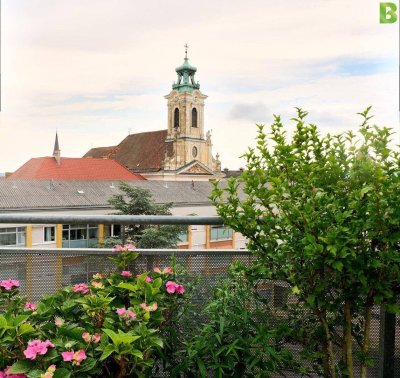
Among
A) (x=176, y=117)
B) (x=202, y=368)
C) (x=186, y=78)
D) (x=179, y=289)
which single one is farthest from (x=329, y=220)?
(x=186, y=78)

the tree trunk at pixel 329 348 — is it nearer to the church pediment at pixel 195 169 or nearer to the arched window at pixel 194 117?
the church pediment at pixel 195 169

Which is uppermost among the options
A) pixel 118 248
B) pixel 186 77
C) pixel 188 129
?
pixel 186 77

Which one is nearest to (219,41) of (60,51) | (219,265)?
(60,51)

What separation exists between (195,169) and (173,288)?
76.3 meters

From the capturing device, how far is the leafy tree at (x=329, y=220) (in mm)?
2068

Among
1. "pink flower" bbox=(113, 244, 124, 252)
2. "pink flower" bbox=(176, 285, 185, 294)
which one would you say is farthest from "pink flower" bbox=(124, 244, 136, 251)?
"pink flower" bbox=(176, 285, 185, 294)

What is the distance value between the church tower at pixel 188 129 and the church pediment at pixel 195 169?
888 millimetres

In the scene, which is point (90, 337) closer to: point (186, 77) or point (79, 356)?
point (79, 356)

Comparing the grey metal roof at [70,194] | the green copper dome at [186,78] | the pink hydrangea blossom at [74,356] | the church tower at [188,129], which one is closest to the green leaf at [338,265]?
the pink hydrangea blossom at [74,356]

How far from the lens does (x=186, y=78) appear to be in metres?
91.6

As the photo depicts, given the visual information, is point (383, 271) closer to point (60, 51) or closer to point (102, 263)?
point (102, 263)

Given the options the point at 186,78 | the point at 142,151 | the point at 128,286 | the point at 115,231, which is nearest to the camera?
the point at 128,286

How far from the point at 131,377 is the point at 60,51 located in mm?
82067

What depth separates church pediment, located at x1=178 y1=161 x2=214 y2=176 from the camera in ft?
251
